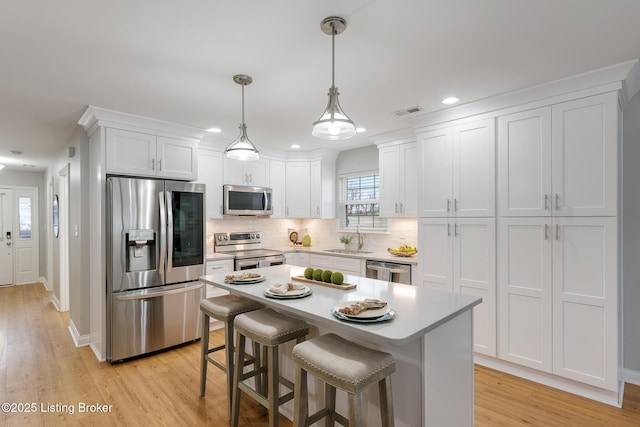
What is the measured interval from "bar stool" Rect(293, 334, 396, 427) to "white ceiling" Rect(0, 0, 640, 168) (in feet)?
5.64

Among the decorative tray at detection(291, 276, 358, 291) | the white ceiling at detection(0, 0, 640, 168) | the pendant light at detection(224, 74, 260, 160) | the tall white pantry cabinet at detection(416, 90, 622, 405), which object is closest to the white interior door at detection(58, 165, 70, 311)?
the white ceiling at detection(0, 0, 640, 168)

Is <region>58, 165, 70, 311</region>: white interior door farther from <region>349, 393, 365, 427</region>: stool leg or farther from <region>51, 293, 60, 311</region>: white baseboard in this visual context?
<region>349, 393, 365, 427</region>: stool leg

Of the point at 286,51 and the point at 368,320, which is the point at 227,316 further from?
the point at 286,51

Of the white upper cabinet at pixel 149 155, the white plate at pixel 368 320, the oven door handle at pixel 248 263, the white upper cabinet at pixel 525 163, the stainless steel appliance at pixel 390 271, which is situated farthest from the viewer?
the oven door handle at pixel 248 263

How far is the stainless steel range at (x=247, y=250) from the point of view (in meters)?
4.42

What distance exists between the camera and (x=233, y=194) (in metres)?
4.66

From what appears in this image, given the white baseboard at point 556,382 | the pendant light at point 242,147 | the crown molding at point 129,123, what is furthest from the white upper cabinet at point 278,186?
the white baseboard at point 556,382

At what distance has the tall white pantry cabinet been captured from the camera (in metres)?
2.48

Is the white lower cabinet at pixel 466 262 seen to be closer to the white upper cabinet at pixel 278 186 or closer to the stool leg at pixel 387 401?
the stool leg at pixel 387 401

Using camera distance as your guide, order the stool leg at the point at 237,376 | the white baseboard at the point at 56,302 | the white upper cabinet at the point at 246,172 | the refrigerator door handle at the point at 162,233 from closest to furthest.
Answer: the stool leg at the point at 237,376
the refrigerator door handle at the point at 162,233
the white upper cabinet at the point at 246,172
the white baseboard at the point at 56,302

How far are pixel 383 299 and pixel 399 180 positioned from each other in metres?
2.49

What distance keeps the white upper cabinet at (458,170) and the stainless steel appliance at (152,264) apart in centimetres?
253

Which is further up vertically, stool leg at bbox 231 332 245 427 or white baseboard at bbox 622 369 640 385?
stool leg at bbox 231 332 245 427

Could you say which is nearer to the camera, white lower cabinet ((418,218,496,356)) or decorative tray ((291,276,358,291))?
decorative tray ((291,276,358,291))
